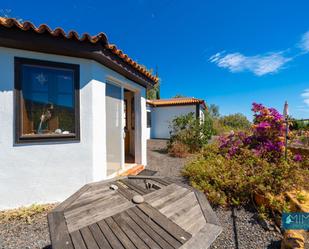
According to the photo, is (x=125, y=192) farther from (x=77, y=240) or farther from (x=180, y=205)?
(x=77, y=240)

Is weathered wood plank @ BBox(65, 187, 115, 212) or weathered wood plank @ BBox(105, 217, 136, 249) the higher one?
weathered wood plank @ BBox(65, 187, 115, 212)

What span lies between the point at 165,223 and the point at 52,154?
2807mm

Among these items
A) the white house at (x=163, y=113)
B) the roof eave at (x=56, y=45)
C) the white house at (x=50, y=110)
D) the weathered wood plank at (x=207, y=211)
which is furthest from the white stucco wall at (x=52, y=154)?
the white house at (x=163, y=113)

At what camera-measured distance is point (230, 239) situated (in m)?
2.30

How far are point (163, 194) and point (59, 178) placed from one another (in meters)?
2.47

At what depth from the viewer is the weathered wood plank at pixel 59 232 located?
1.12 meters

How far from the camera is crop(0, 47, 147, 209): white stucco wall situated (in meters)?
2.77

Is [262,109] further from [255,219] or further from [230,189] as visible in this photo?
[255,219]

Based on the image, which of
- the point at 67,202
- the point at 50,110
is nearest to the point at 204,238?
the point at 67,202

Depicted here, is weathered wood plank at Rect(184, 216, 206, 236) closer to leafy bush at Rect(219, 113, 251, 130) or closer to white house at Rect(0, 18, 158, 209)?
white house at Rect(0, 18, 158, 209)

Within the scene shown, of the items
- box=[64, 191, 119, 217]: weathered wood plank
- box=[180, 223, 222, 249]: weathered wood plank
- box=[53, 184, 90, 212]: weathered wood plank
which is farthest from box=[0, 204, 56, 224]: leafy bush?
box=[180, 223, 222, 249]: weathered wood plank

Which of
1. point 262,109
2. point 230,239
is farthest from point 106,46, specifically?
point 262,109

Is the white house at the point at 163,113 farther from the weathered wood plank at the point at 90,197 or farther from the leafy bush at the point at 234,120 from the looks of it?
the leafy bush at the point at 234,120

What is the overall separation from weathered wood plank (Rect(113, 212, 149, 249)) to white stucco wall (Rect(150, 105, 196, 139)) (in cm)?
1212
